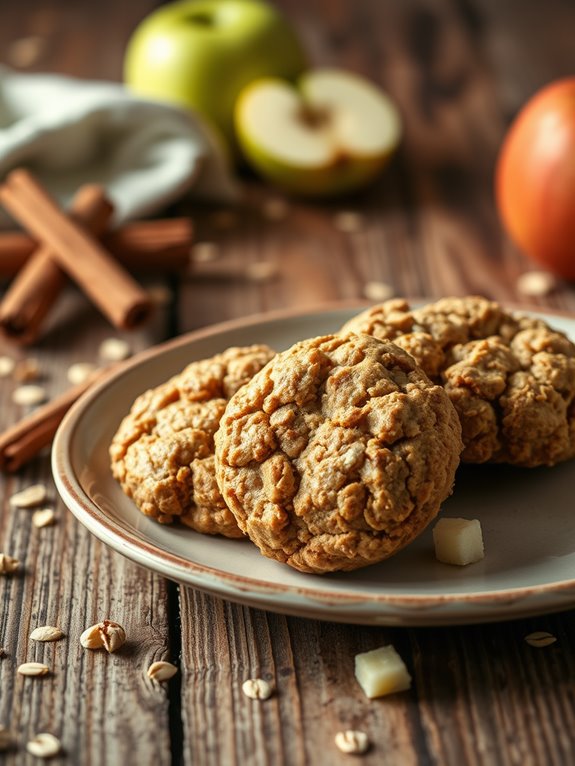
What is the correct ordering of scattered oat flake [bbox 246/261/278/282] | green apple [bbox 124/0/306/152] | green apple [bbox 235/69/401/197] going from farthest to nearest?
green apple [bbox 124/0/306/152], green apple [bbox 235/69/401/197], scattered oat flake [bbox 246/261/278/282]

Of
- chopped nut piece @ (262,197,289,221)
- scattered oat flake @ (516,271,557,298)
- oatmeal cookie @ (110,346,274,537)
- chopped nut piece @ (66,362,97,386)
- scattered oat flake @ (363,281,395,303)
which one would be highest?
oatmeal cookie @ (110,346,274,537)

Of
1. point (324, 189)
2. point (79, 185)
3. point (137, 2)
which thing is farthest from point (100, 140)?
point (137, 2)

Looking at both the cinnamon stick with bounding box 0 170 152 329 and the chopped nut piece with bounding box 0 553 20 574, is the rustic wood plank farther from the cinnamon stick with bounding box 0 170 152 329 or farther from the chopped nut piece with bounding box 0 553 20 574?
the cinnamon stick with bounding box 0 170 152 329

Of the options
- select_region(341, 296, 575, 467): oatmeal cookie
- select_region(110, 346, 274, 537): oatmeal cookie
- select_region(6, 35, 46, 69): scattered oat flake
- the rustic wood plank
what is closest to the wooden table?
the rustic wood plank

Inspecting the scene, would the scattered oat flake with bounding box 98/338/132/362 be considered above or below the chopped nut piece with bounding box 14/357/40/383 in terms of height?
below

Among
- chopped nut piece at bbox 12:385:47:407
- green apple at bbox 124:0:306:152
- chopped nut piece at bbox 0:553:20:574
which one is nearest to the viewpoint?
chopped nut piece at bbox 0:553:20:574

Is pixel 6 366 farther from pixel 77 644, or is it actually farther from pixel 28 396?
pixel 77 644

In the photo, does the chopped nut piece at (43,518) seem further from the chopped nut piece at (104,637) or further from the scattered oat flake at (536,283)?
the scattered oat flake at (536,283)

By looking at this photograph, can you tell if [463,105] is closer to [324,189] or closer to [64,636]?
[324,189]
